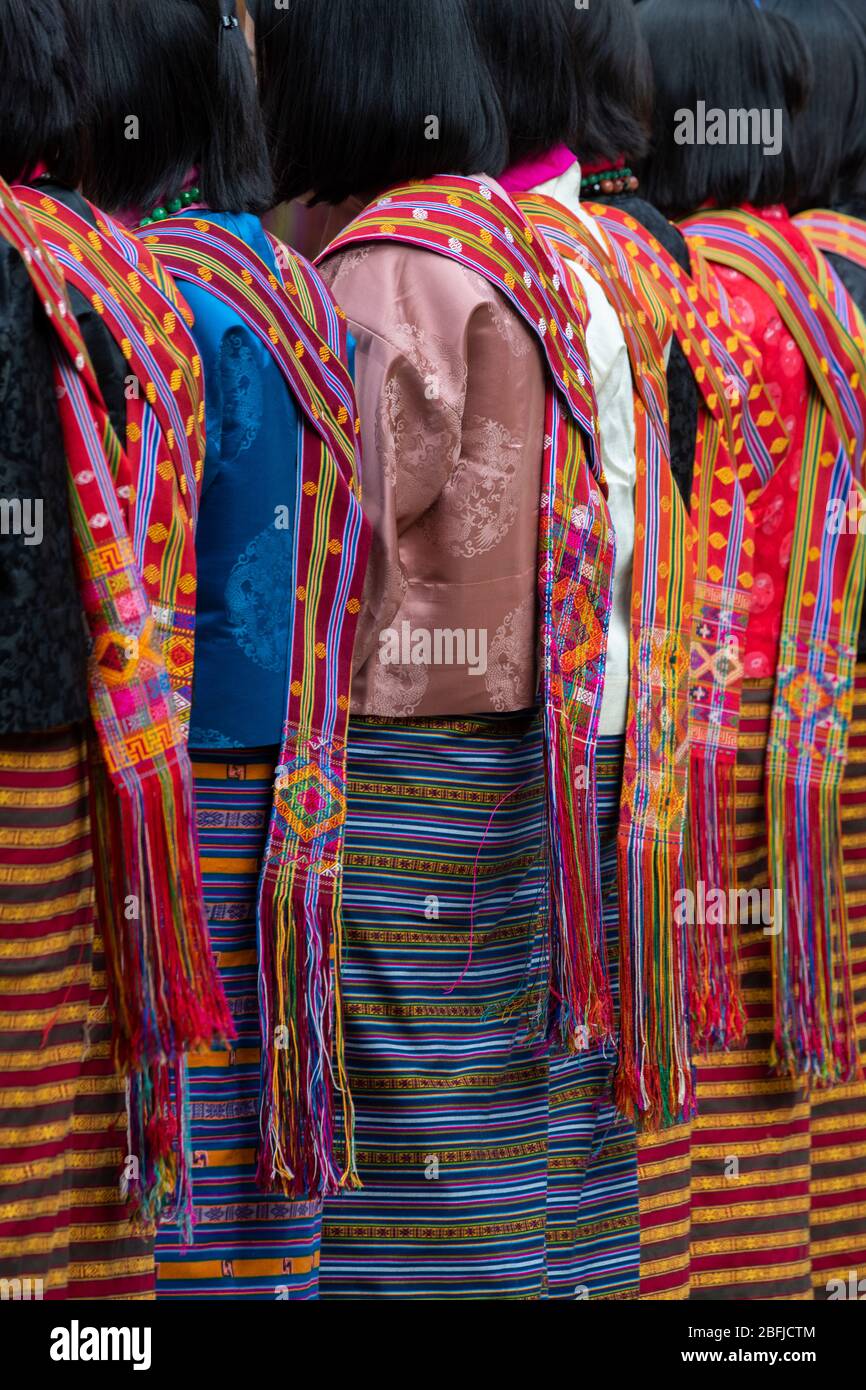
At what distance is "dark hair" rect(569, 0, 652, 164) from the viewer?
2.95m

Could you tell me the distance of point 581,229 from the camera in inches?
115

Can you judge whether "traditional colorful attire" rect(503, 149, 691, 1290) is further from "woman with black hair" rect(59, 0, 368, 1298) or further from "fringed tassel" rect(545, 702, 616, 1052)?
"woman with black hair" rect(59, 0, 368, 1298)

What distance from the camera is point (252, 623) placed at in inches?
95.4

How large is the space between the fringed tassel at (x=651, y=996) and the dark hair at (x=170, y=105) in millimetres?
1085

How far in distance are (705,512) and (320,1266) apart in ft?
4.17

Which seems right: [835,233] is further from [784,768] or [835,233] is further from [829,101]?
[784,768]

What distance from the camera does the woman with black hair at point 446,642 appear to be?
8.51 ft

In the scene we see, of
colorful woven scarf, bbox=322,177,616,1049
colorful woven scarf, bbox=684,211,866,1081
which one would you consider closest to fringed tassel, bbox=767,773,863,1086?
colorful woven scarf, bbox=684,211,866,1081

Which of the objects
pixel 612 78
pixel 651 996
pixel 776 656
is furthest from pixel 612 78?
pixel 651 996

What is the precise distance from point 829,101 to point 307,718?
1745mm

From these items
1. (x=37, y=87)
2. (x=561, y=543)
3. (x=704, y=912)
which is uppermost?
(x=37, y=87)

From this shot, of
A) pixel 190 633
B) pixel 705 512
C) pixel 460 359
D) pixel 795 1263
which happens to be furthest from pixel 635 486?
pixel 795 1263

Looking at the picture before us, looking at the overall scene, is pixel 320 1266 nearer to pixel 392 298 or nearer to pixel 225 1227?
pixel 225 1227

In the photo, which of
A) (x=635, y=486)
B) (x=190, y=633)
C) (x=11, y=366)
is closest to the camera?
(x=11, y=366)
